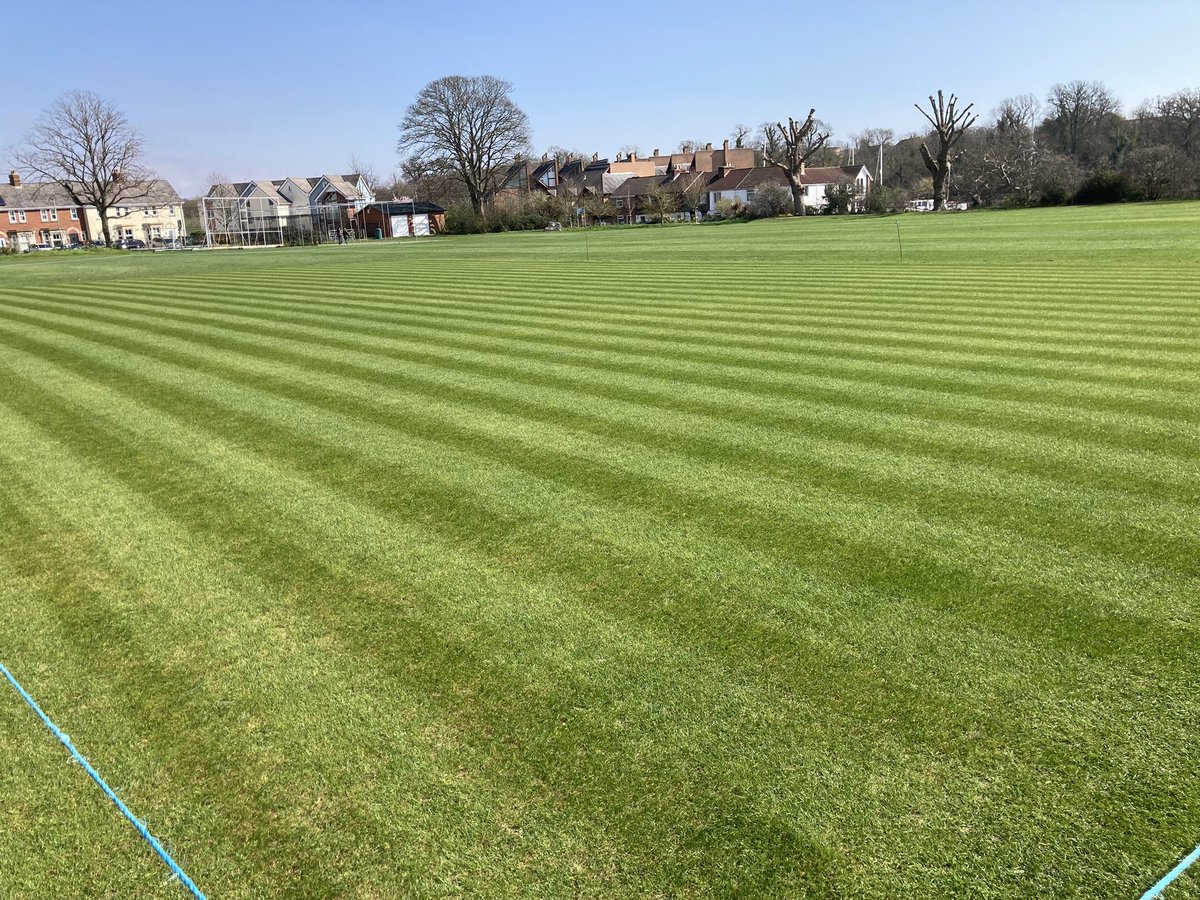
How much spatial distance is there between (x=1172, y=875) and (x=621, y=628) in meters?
2.47

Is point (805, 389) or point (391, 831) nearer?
point (391, 831)

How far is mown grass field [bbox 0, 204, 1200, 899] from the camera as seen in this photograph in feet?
9.57

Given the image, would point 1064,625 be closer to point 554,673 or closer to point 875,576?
point 875,576

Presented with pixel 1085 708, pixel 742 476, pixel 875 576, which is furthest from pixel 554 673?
pixel 742 476

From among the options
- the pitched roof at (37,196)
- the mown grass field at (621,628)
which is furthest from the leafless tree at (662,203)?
the mown grass field at (621,628)

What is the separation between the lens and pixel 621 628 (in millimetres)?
4336

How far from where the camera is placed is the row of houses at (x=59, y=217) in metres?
91.1

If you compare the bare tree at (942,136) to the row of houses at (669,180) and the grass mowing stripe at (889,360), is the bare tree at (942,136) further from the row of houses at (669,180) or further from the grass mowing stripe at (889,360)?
the grass mowing stripe at (889,360)

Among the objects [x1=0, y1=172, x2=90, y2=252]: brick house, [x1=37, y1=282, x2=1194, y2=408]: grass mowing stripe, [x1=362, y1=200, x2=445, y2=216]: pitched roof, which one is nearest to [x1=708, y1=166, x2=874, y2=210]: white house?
[x1=362, y1=200, x2=445, y2=216]: pitched roof

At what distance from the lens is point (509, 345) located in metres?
12.3

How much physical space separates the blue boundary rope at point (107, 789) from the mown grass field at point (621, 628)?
35 mm

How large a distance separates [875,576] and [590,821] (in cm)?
244

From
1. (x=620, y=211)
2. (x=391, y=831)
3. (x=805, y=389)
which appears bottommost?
(x=391, y=831)

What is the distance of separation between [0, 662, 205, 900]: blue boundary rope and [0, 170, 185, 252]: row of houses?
95088 mm
